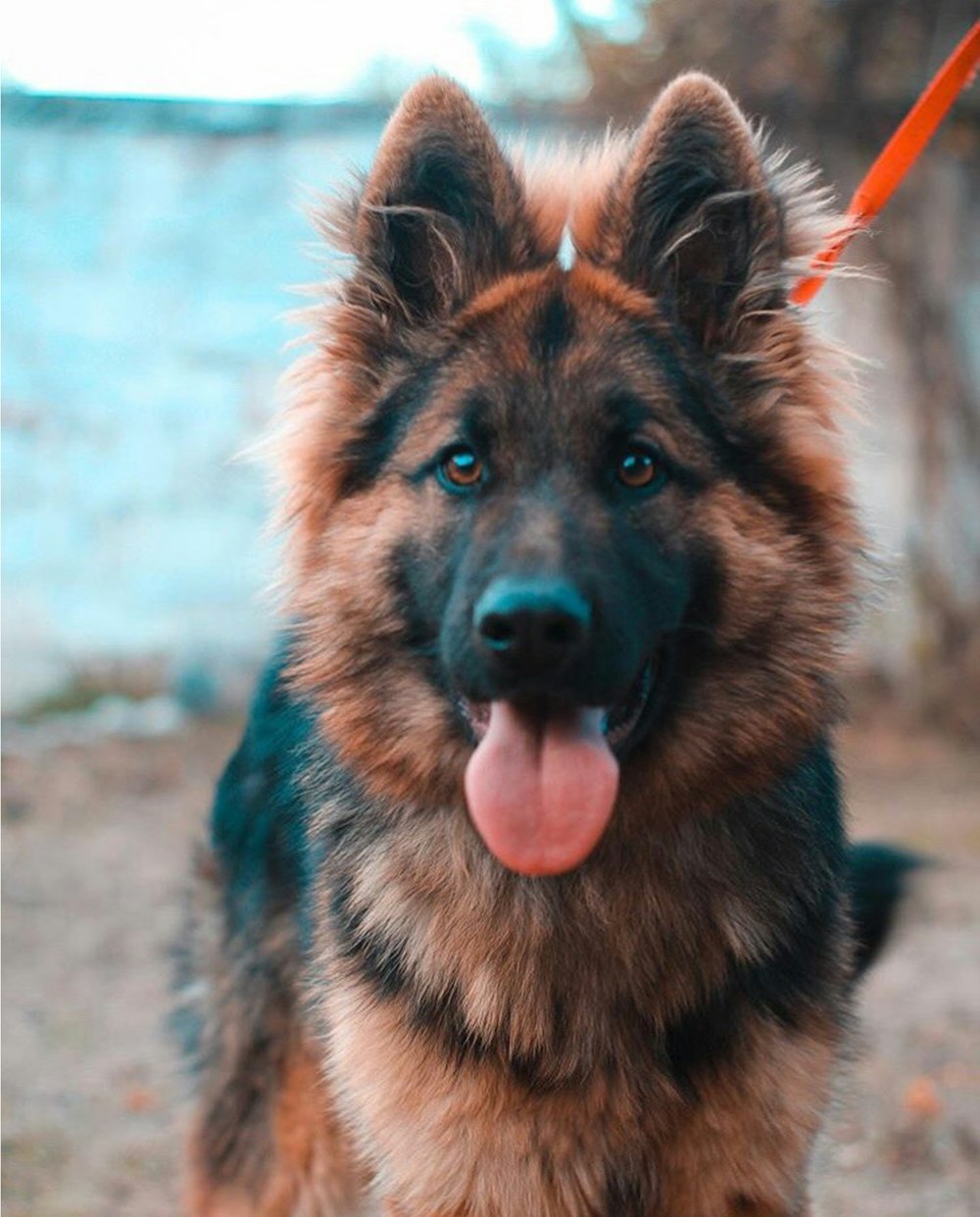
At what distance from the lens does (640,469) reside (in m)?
2.84

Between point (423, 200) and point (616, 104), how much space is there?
5985mm

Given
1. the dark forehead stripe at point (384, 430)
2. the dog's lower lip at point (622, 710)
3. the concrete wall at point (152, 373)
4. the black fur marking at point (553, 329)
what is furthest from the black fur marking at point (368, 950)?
the concrete wall at point (152, 373)

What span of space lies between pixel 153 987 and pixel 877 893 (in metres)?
3.24

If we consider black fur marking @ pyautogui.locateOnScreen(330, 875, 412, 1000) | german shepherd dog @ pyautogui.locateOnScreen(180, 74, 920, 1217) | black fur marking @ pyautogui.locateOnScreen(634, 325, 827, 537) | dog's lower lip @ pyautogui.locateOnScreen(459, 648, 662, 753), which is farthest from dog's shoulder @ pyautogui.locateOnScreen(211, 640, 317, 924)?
black fur marking @ pyautogui.locateOnScreen(634, 325, 827, 537)

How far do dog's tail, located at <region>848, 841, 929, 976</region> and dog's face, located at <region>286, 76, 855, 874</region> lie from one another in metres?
1.09

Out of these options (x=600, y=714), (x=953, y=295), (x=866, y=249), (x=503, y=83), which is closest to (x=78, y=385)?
(x=503, y=83)

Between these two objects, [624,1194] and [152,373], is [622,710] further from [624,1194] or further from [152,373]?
[152,373]

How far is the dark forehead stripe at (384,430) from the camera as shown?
9.95ft

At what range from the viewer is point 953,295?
8727mm

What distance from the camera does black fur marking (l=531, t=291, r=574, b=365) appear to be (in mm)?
2891

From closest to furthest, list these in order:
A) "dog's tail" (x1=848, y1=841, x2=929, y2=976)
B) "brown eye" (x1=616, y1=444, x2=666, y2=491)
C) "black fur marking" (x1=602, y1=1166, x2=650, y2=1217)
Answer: "black fur marking" (x1=602, y1=1166, x2=650, y2=1217) → "brown eye" (x1=616, y1=444, x2=666, y2=491) → "dog's tail" (x1=848, y1=841, x2=929, y2=976)

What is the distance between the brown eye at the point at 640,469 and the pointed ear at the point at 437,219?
59cm

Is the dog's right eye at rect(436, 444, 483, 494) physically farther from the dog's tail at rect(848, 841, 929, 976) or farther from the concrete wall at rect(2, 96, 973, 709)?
the concrete wall at rect(2, 96, 973, 709)

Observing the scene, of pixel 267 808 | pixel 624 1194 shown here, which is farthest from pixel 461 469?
pixel 624 1194
